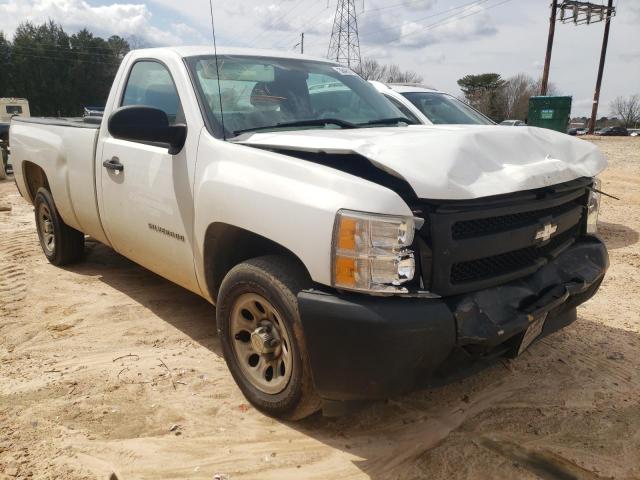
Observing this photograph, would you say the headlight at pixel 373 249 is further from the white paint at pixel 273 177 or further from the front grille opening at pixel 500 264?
the front grille opening at pixel 500 264

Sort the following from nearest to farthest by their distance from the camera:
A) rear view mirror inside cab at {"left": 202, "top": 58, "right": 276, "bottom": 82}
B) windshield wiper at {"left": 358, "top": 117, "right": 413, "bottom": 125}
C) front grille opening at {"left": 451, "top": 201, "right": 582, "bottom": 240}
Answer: front grille opening at {"left": 451, "top": 201, "right": 582, "bottom": 240}, rear view mirror inside cab at {"left": 202, "top": 58, "right": 276, "bottom": 82}, windshield wiper at {"left": 358, "top": 117, "right": 413, "bottom": 125}

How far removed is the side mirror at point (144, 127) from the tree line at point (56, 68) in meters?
44.9

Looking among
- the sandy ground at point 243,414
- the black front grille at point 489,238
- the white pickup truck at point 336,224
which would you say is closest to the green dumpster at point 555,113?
the sandy ground at point 243,414

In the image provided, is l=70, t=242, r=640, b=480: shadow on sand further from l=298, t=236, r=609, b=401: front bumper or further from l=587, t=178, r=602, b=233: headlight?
l=587, t=178, r=602, b=233: headlight

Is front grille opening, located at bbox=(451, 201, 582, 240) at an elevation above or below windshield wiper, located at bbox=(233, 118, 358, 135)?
below

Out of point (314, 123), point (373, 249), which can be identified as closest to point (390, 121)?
point (314, 123)

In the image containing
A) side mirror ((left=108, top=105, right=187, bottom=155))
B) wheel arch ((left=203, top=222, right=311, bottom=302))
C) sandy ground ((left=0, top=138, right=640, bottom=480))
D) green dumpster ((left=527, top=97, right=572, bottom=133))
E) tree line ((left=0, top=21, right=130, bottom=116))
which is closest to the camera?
sandy ground ((left=0, top=138, right=640, bottom=480))

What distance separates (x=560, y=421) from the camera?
2807 mm

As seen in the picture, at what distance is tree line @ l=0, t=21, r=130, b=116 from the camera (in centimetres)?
4488

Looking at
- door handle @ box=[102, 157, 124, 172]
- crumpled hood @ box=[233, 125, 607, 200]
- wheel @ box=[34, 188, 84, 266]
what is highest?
crumpled hood @ box=[233, 125, 607, 200]

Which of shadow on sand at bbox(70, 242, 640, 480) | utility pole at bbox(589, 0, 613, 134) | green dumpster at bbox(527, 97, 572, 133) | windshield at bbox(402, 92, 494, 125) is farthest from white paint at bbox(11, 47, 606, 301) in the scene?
utility pole at bbox(589, 0, 613, 134)

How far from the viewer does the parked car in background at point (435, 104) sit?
702 cm

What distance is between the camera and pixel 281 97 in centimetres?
340

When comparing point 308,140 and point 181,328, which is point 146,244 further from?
point 308,140
